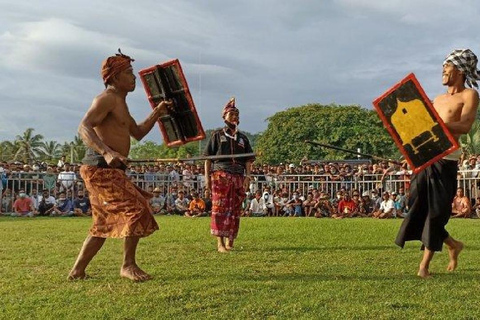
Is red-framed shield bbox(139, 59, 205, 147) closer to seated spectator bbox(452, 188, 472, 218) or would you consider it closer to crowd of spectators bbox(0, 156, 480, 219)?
crowd of spectators bbox(0, 156, 480, 219)

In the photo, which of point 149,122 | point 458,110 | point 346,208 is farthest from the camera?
point 346,208

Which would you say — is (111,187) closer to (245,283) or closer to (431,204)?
(245,283)

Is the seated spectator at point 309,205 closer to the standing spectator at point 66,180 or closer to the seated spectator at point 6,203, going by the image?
the standing spectator at point 66,180

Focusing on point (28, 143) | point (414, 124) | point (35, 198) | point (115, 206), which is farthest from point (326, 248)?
point (28, 143)

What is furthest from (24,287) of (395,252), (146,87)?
(395,252)

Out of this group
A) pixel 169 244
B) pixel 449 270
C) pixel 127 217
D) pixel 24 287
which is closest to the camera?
pixel 24 287

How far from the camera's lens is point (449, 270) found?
6.22 m

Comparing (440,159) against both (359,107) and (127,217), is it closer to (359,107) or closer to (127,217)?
(127,217)

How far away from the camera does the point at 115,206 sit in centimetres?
556

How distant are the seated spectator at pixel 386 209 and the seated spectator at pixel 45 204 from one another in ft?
34.9

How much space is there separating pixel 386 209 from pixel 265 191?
471cm

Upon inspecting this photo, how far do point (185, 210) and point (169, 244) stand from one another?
37.1ft

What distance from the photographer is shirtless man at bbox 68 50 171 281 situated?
18.0 ft

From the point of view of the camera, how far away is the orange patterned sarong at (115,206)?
5512mm
